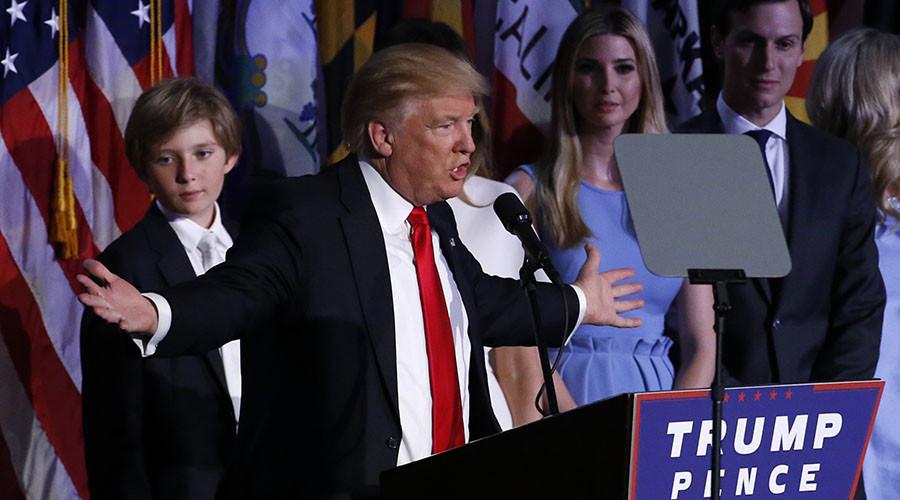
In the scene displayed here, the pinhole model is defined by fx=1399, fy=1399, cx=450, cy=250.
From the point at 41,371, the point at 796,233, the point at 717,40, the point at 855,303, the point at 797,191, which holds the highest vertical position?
the point at 717,40

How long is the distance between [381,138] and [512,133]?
5.88 feet

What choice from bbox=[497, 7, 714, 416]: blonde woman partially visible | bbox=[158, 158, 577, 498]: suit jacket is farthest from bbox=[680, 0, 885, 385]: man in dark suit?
bbox=[158, 158, 577, 498]: suit jacket

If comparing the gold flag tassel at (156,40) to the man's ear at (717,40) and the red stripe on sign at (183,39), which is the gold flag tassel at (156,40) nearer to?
the red stripe on sign at (183,39)

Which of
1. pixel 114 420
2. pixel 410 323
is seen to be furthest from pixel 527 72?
pixel 410 323

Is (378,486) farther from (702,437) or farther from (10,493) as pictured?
(10,493)

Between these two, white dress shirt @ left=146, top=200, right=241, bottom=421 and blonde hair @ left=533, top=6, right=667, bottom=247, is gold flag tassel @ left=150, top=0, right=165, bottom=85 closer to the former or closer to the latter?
white dress shirt @ left=146, top=200, right=241, bottom=421

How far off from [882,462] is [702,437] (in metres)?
2.19

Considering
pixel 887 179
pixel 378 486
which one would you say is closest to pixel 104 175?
pixel 378 486

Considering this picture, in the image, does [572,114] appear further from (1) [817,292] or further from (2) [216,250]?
(2) [216,250]

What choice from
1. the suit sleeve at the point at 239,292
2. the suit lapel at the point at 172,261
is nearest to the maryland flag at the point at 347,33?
the suit lapel at the point at 172,261

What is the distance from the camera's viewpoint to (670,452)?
6.75ft

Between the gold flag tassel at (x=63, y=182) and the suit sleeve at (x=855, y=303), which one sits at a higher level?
the gold flag tassel at (x=63, y=182)

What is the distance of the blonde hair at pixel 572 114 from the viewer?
3.81m

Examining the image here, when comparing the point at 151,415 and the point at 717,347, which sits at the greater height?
the point at 717,347
